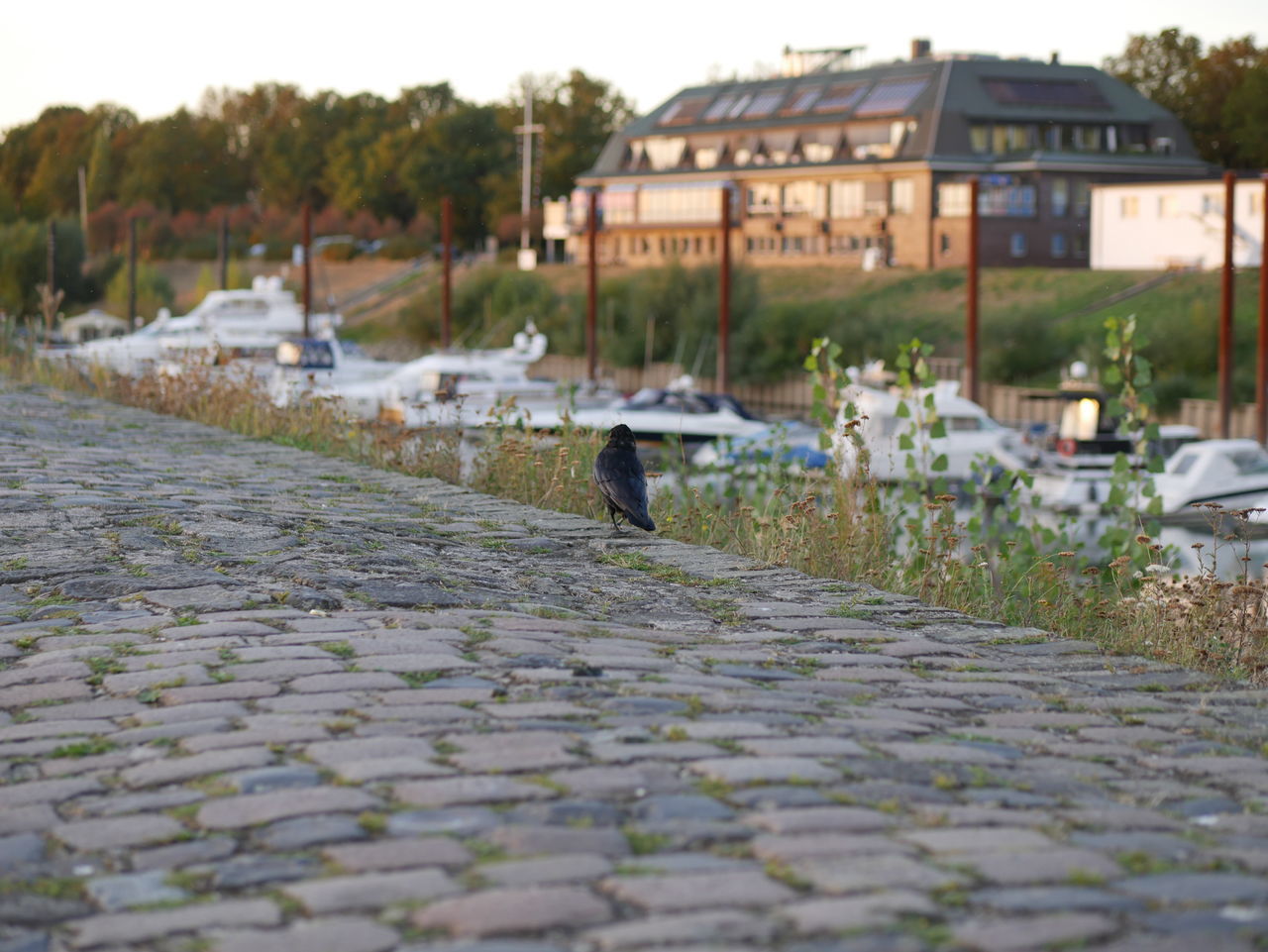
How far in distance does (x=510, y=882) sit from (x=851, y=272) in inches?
2638

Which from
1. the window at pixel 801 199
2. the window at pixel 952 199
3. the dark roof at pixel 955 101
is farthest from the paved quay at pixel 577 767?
the window at pixel 801 199

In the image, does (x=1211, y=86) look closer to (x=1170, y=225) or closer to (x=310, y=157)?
(x=1170, y=225)

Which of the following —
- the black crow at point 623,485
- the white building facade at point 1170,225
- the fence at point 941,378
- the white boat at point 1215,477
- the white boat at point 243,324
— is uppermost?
the white building facade at point 1170,225

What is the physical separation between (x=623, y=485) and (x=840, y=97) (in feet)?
234

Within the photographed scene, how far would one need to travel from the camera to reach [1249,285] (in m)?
53.9

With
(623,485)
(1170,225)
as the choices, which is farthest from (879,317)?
(623,485)

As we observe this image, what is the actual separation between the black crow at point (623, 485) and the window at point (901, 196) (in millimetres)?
63861

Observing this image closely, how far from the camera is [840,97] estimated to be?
255 ft

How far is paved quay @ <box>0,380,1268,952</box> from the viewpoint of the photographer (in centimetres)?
324

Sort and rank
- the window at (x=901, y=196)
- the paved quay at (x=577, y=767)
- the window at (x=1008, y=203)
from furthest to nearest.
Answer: the window at (x=901, y=196) < the window at (x=1008, y=203) < the paved quay at (x=577, y=767)

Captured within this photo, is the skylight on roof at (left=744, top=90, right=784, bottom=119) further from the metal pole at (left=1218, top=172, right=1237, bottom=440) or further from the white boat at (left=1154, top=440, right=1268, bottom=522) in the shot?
the white boat at (left=1154, top=440, right=1268, bottom=522)

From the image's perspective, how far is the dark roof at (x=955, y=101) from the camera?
7200cm

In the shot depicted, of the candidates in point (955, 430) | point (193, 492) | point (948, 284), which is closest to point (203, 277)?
point (948, 284)

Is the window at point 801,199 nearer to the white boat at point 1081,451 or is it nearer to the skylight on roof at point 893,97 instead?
the skylight on roof at point 893,97
